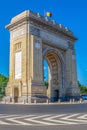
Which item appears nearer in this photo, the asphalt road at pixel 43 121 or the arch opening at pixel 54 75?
the asphalt road at pixel 43 121

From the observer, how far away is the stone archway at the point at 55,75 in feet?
165

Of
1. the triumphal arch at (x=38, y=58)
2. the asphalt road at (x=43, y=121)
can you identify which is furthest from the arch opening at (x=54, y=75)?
the asphalt road at (x=43, y=121)

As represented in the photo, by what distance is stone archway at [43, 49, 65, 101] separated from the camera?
5036cm

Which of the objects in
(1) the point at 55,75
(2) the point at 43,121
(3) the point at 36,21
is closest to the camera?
(2) the point at 43,121

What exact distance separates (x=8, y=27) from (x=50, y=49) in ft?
36.4

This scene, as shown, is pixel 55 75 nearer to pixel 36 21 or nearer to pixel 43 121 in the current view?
pixel 36 21

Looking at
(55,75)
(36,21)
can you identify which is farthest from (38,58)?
(55,75)

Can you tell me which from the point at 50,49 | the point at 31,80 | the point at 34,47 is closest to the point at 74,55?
the point at 50,49

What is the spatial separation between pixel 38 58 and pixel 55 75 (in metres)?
10.1

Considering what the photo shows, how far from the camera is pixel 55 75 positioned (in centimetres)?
5206

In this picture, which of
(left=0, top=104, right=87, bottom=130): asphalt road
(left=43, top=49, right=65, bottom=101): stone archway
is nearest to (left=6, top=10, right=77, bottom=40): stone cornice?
(left=43, top=49, right=65, bottom=101): stone archway

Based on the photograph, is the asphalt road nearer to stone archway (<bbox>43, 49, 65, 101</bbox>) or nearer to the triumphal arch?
the triumphal arch

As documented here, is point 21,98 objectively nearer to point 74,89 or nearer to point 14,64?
point 14,64

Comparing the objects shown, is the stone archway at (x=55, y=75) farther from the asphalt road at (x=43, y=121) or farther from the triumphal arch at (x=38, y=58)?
the asphalt road at (x=43, y=121)
